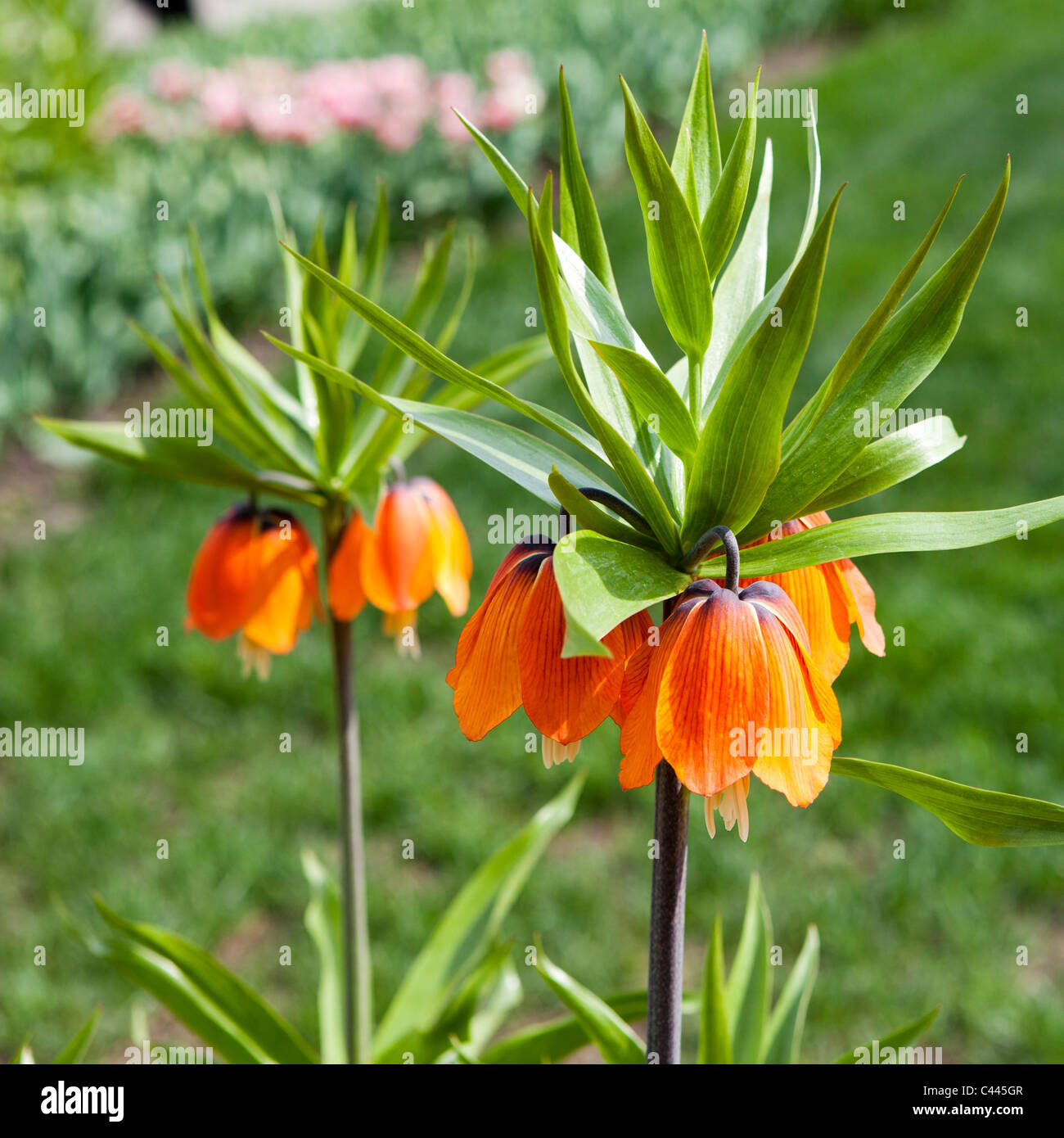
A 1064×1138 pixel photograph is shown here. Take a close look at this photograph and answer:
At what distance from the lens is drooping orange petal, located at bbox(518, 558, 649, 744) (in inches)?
29.3

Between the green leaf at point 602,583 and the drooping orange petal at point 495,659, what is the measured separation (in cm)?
8

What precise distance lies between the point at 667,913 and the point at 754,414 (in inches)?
14.5

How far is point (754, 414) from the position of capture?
71 cm

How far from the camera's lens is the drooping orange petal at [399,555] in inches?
48.8

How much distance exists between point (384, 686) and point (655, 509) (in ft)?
8.07

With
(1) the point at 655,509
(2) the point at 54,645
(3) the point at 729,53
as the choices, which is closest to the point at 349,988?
(1) the point at 655,509

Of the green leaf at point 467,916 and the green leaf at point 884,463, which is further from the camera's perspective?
the green leaf at point 467,916

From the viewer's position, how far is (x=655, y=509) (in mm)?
753

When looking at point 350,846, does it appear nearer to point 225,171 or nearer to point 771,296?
point 771,296

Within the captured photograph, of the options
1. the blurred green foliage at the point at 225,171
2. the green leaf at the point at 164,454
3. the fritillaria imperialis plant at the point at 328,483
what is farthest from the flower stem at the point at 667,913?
the blurred green foliage at the point at 225,171

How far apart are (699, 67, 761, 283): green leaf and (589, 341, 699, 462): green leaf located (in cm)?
6

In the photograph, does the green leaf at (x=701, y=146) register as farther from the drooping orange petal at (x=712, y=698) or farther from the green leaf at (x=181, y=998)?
the green leaf at (x=181, y=998)

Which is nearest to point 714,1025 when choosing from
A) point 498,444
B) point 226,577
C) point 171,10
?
point 498,444
